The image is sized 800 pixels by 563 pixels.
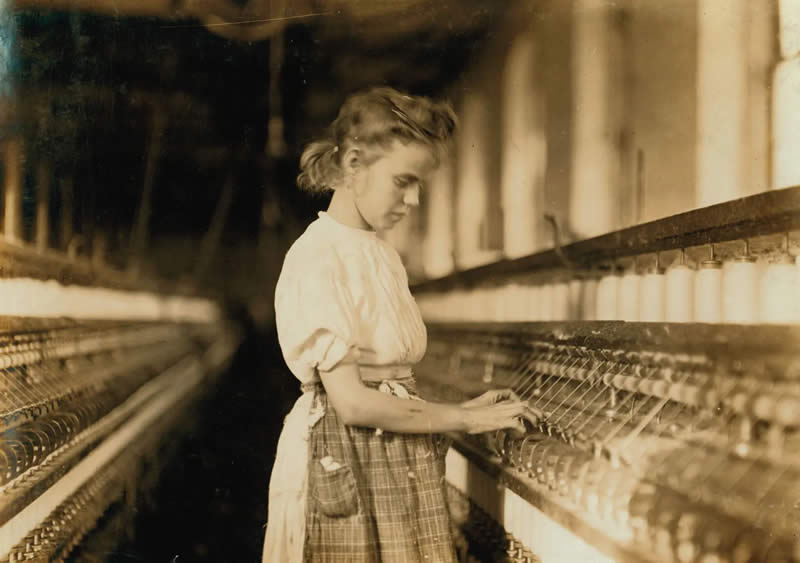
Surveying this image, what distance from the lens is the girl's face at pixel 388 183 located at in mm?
1660

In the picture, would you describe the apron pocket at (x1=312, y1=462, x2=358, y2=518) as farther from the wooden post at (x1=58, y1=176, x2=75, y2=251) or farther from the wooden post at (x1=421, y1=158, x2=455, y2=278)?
the wooden post at (x1=58, y1=176, x2=75, y2=251)

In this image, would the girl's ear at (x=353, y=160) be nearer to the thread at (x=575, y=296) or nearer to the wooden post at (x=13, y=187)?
the thread at (x=575, y=296)

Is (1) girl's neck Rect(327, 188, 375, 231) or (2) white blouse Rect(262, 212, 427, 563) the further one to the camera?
(1) girl's neck Rect(327, 188, 375, 231)

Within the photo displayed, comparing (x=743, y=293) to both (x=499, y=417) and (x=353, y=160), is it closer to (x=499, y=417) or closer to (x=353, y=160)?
(x=499, y=417)

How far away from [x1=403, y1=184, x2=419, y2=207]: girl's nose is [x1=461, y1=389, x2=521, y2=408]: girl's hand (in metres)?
0.44

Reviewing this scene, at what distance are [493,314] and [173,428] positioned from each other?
78 cm

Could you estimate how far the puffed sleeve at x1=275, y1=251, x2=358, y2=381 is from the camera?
1.55 meters

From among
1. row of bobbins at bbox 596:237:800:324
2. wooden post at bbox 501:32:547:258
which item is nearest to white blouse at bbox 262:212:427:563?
wooden post at bbox 501:32:547:258

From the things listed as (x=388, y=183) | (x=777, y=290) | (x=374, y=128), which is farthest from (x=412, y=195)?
(x=777, y=290)

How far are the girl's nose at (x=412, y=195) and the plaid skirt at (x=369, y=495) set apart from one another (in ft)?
1.23

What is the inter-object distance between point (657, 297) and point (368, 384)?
0.62m

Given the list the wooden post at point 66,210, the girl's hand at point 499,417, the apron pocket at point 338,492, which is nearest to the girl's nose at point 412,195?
the girl's hand at point 499,417

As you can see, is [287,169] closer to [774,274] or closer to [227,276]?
[227,276]

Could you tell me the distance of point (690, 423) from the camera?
1574 mm
